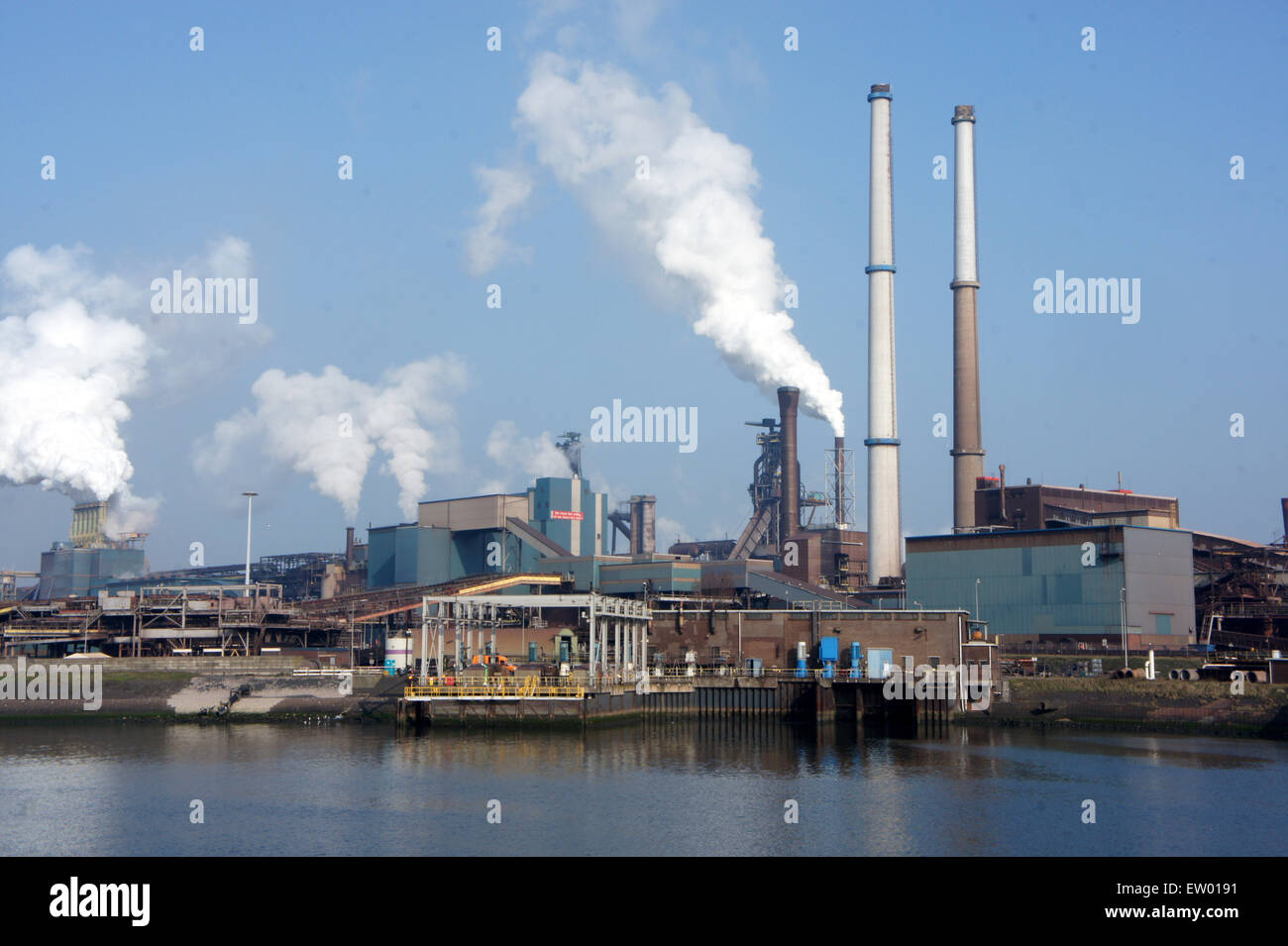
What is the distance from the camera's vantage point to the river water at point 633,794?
34.3m

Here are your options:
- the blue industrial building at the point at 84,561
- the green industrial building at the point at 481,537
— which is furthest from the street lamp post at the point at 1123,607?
the blue industrial building at the point at 84,561

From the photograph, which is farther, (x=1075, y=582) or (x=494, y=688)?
(x=1075, y=582)

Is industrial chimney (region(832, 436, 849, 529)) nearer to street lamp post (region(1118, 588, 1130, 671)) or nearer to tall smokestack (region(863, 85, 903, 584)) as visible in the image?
tall smokestack (region(863, 85, 903, 584))

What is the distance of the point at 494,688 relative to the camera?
61.4 metres

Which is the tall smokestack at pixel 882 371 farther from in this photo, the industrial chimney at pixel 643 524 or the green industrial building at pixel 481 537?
the industrial chimney at pixel 643 524

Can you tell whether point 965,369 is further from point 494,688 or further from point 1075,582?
point 494,688

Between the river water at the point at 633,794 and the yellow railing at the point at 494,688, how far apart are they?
232 cm

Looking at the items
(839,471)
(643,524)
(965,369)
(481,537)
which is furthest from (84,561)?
(965,369)

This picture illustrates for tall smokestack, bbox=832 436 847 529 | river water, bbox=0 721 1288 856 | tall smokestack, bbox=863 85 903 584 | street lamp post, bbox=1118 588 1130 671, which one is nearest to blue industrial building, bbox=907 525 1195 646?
street lamp post, bbox=1118 588 1130 671

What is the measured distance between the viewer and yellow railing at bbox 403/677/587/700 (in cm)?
6125

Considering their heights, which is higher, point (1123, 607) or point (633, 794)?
point (1123, 607)

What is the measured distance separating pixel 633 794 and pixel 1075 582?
52.4m

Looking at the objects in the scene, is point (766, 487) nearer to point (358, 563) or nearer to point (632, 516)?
point (632, 516)
